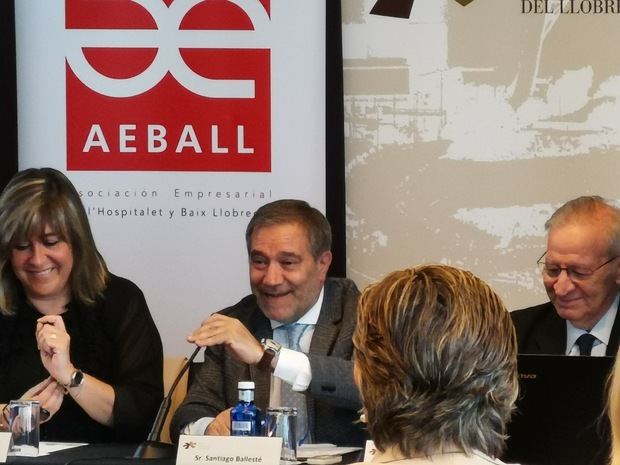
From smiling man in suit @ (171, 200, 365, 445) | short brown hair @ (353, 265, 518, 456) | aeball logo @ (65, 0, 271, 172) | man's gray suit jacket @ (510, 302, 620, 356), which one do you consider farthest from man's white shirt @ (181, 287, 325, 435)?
aeball logo @ (65, 0, 271, 172)

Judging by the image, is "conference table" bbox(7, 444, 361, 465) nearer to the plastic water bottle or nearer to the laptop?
the plastic water bottle

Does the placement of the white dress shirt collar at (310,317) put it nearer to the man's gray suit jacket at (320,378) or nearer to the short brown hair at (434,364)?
the man's gray suit jacket at (320,378)

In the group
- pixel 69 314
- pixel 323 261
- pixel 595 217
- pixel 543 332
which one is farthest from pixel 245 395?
pixel 595 217

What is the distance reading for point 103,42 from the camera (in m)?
4.70

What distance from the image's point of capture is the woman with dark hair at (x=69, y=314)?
3363 millimetres

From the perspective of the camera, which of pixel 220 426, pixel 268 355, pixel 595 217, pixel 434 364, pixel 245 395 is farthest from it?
pixel 595 217

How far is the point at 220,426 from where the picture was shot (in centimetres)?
303

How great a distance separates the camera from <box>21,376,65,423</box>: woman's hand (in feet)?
10.4

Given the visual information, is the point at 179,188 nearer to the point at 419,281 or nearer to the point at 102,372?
the point at 102,372

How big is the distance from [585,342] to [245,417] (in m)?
1.10

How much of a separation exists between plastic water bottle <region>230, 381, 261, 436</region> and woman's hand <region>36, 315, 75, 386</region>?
1.86 feet

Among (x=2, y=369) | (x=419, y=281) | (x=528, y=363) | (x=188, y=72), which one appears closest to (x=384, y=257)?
(x=188, y=72)

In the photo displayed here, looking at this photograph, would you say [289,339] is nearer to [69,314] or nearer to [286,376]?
[286,376]

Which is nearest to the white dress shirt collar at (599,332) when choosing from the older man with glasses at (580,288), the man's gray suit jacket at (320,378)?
the older man with glasses at (580,288)
